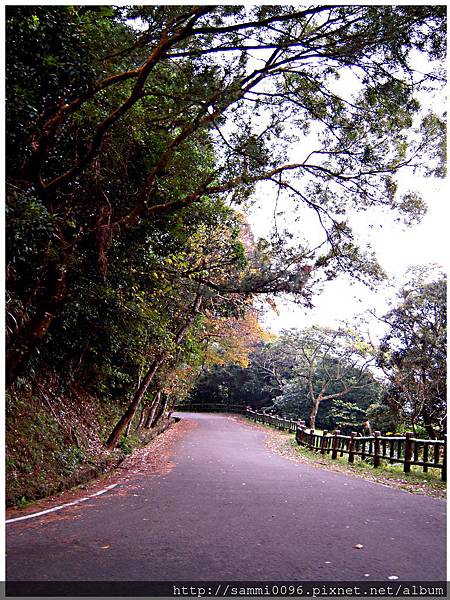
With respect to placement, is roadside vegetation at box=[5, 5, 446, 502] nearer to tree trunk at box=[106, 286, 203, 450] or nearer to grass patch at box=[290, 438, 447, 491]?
tree trunk at box=[106, 286, 203, 450]

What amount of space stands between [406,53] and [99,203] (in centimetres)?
574

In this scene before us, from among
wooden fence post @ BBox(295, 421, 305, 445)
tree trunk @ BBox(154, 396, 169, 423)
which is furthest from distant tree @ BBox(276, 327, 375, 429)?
tree trunk @ BBox(154, 396, 169, 423)

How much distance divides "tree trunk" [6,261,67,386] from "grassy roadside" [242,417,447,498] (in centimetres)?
766

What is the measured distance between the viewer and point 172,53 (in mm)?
8680

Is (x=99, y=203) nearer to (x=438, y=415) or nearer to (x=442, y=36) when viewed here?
(x=442, y=36)

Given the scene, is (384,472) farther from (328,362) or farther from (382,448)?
(328,362)

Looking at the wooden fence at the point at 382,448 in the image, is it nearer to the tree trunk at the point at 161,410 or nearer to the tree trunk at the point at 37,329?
the tree trunk at the point at 161,410

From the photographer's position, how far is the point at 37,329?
25.2 ft

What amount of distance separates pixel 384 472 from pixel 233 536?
894 centimetres

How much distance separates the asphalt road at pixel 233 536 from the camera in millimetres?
4441

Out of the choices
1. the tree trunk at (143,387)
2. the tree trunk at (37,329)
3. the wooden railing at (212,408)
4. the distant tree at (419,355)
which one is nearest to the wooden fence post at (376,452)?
the distant tree at (419,355)

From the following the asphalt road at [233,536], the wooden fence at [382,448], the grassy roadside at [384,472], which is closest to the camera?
the asphalt road at [233,536]

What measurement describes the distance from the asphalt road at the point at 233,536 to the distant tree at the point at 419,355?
8817 millimetres

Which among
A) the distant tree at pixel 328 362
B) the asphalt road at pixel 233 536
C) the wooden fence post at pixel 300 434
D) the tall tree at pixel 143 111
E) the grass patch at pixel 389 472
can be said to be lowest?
the wooden fence post at pixel 300 434
